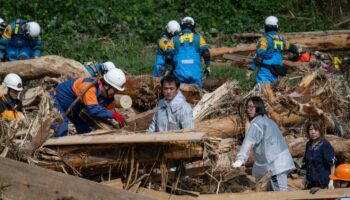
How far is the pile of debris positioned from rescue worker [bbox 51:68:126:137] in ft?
1.34

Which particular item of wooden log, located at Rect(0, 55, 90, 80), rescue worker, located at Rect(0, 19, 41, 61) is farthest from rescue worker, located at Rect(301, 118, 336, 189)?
rescue worker, located at Rect(0, 19, 41, 61)

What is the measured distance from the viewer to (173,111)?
10.9 meters

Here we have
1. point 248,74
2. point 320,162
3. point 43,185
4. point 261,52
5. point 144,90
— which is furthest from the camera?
point 248,74

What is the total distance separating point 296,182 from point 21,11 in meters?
12.2

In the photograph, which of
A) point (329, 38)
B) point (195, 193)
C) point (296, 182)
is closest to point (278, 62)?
point (296, 182)

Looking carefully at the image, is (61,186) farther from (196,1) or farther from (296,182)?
(196,1)

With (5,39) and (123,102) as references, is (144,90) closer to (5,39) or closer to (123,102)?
(123,102)

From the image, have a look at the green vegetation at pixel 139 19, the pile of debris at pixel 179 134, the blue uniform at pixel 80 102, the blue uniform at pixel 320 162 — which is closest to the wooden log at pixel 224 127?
the pile of debris at pixel 179 134

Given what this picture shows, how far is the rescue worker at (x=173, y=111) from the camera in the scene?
10.9m

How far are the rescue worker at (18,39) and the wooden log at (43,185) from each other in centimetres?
822

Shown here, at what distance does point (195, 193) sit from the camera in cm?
980

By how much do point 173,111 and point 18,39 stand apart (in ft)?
23.4

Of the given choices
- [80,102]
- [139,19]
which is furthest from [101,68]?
[139,19]

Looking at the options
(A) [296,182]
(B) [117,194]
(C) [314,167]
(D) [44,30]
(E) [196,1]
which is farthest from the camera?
(E) [196,1]
